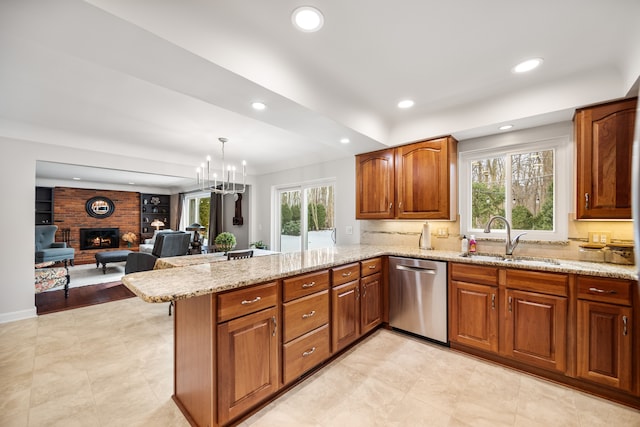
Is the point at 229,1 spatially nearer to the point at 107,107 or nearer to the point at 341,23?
the point at 341,23

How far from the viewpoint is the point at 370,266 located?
269 centimetres

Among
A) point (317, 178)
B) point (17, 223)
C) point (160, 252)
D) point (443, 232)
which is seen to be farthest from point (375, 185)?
point (17, 223)

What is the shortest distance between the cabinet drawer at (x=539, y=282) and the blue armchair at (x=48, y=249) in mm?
7533

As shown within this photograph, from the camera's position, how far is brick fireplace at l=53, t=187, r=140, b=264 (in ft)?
24.6

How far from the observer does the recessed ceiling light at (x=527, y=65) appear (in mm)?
1952

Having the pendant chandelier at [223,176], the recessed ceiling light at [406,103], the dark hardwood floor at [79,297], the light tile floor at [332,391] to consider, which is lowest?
the dark hardwood floor at [79,297]

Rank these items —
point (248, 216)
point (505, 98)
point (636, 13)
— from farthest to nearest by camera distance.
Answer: point (248, 216), point (505, 98), point (636, 13)

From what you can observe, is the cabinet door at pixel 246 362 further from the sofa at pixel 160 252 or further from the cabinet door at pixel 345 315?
the sofa at pixel 160 252

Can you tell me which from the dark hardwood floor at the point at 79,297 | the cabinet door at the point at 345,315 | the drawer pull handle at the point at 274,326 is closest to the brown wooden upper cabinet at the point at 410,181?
the cabinet door at the point at 345,315

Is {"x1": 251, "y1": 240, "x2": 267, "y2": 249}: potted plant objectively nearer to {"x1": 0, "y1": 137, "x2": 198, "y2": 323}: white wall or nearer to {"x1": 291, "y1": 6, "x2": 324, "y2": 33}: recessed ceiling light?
{"x1": 0, "y1": 137, "x2": 198, "y2": 323}: white wall

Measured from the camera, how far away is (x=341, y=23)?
1582 mm

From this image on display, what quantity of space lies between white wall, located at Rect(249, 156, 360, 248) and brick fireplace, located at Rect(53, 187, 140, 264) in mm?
5582

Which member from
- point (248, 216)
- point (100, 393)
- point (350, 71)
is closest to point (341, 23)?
point (350, 71)

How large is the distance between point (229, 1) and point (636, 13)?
2329 millimetres
